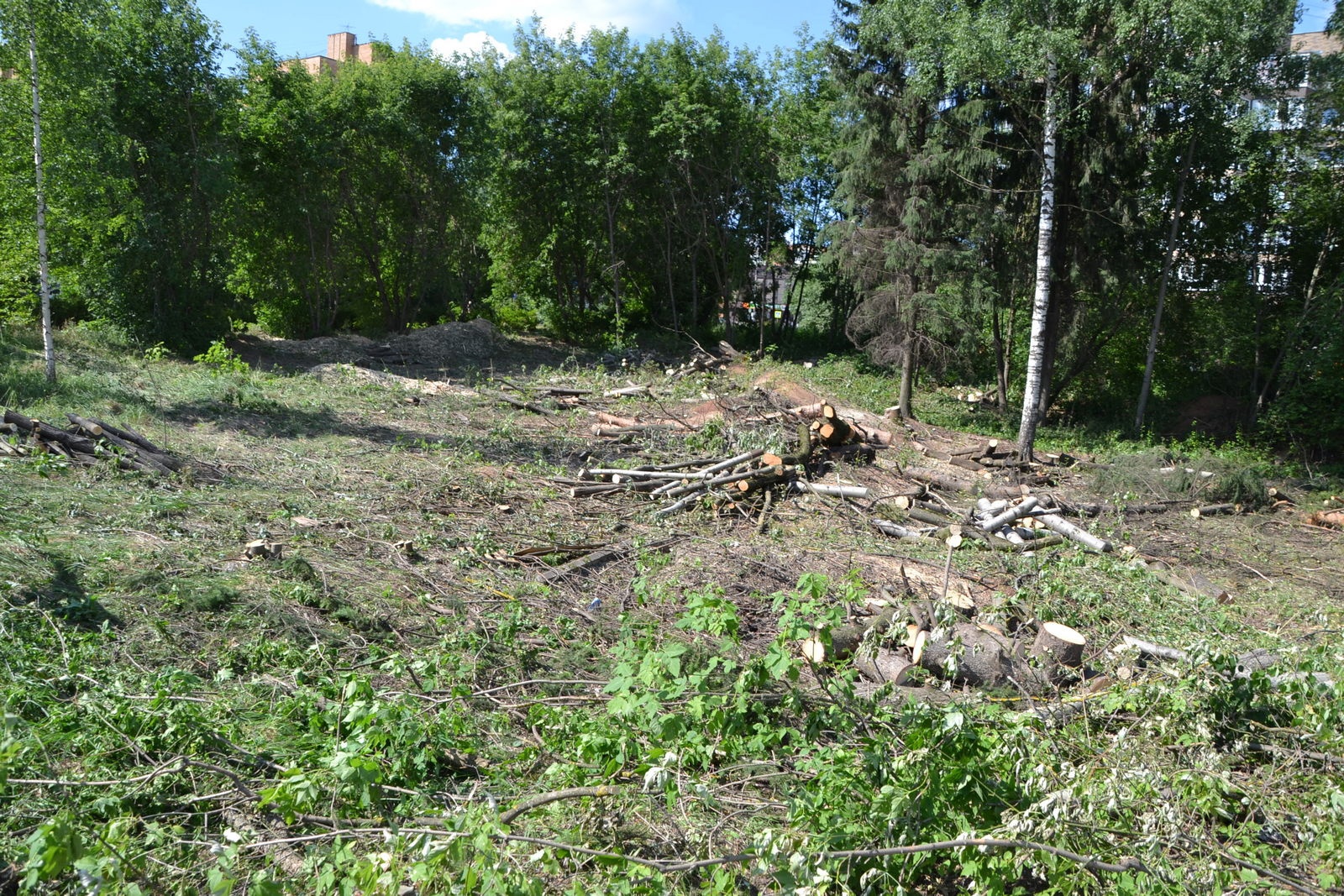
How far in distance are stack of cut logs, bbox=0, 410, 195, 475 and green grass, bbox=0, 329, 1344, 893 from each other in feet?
1.19

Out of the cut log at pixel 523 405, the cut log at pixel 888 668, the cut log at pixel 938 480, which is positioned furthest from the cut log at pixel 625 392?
the cut log at pixel 888 668

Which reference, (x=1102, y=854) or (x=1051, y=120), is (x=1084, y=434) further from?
(x=1102, y=854)

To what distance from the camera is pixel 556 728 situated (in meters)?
4.56

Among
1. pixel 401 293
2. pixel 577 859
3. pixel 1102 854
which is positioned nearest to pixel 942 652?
pixel 1102 854

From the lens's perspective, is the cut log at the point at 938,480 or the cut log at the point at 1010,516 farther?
the cut log at the point at 938,480

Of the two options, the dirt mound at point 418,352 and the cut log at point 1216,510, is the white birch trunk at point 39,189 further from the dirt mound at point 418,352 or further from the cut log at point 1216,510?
the cut log at point 1216,510

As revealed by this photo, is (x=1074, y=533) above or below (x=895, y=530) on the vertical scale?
above

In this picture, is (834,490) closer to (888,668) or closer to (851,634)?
(851,634)

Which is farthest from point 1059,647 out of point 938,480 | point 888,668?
point 938,480

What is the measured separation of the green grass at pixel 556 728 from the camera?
3238 millimetres

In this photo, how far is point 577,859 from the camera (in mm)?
3465

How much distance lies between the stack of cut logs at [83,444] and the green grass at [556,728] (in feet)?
1.19

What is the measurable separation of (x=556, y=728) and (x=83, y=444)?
6.43 m

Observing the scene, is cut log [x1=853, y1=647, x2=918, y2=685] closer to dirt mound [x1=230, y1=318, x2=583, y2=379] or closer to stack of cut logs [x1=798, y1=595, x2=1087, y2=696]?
stack of cut logs [x1=798, y1=595, x2=1087, y2=696]
